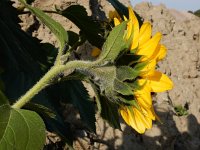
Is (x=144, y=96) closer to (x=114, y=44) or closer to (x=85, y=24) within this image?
(x=114, y=44)

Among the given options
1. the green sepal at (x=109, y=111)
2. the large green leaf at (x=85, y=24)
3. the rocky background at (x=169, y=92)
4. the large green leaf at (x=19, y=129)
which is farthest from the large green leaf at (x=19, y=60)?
the rocky background at (x=169, y=92)

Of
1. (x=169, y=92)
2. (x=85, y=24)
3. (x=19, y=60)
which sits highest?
(x=85, y=24)

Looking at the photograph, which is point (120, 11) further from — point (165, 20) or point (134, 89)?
point (165, 20)

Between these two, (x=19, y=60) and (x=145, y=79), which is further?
(x=19, y=60)

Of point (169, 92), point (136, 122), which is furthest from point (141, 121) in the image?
point (169, 92)

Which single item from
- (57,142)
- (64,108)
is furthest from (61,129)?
(64,108)

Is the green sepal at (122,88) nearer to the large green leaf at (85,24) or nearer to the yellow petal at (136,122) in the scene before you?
the yellow petal at (136,122)
